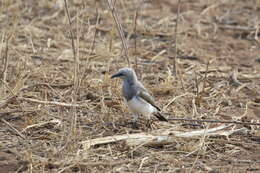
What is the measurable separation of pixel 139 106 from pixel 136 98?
0.09 metres

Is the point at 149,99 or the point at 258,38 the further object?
the point at 258,38

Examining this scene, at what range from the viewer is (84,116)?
5930mm

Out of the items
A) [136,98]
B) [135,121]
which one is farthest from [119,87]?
[136,98]

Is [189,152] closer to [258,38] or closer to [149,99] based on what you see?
[149,99]

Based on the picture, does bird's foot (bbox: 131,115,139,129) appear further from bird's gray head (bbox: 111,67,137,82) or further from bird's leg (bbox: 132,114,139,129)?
bird's gray head (bbox: 111,67,137,82)

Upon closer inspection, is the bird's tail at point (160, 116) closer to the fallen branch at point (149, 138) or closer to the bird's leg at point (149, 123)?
the bird's leg at point (149, 123)

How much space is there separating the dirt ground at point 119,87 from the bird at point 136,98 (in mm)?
179

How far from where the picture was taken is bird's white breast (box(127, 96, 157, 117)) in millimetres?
5586

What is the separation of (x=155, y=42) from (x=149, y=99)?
131 inches

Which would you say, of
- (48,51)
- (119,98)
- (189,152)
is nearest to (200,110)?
(119,98)

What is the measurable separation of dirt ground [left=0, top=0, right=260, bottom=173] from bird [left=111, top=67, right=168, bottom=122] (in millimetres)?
179

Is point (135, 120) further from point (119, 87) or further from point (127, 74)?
point (119, 87)

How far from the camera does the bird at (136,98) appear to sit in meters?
5.60

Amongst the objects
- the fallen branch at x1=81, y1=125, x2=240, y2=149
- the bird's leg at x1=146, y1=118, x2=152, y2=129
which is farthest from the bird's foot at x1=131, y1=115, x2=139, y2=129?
the fallen branch at x1=81, y1=125, x2=240, y2=149
